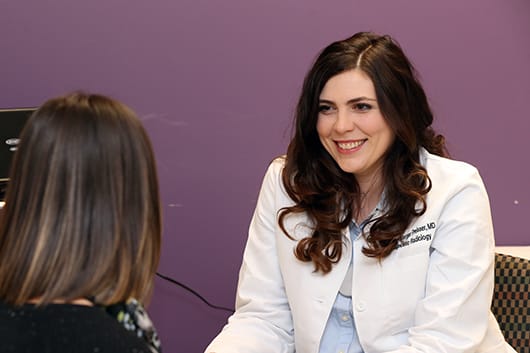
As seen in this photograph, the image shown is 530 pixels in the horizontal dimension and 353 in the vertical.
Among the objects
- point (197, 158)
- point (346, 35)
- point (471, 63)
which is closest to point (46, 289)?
point (197, 158)

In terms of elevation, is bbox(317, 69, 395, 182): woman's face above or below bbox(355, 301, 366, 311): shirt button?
above

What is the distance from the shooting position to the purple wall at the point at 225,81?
2660 mm

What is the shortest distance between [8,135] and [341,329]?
3.16 ft

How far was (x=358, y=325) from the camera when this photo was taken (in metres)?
2.14

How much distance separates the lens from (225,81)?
2748mm

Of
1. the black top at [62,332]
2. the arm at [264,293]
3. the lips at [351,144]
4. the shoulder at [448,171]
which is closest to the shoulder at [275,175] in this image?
the arm at [264,293]

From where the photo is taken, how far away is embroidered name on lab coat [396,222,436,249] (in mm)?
2143

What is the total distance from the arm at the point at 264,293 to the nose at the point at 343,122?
26 cm

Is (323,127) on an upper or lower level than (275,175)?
upper

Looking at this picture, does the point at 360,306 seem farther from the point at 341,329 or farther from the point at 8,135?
the point at 8,135

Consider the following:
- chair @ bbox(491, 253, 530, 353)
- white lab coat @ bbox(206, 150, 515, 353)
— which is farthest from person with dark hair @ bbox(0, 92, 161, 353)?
chair @ bbox(491, 253, 530, 353)

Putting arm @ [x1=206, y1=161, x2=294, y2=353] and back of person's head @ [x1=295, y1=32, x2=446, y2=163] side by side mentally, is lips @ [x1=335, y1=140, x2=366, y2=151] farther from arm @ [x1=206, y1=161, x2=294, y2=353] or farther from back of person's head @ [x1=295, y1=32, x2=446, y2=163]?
arm @ [x1=206, y1=161, x2=294, y2=353]

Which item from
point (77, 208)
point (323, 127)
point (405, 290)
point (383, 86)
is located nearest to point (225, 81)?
point (323, 127)

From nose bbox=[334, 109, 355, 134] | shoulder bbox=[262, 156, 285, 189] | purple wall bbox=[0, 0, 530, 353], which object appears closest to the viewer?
nose bbox=[334, 109, 355, 134]
